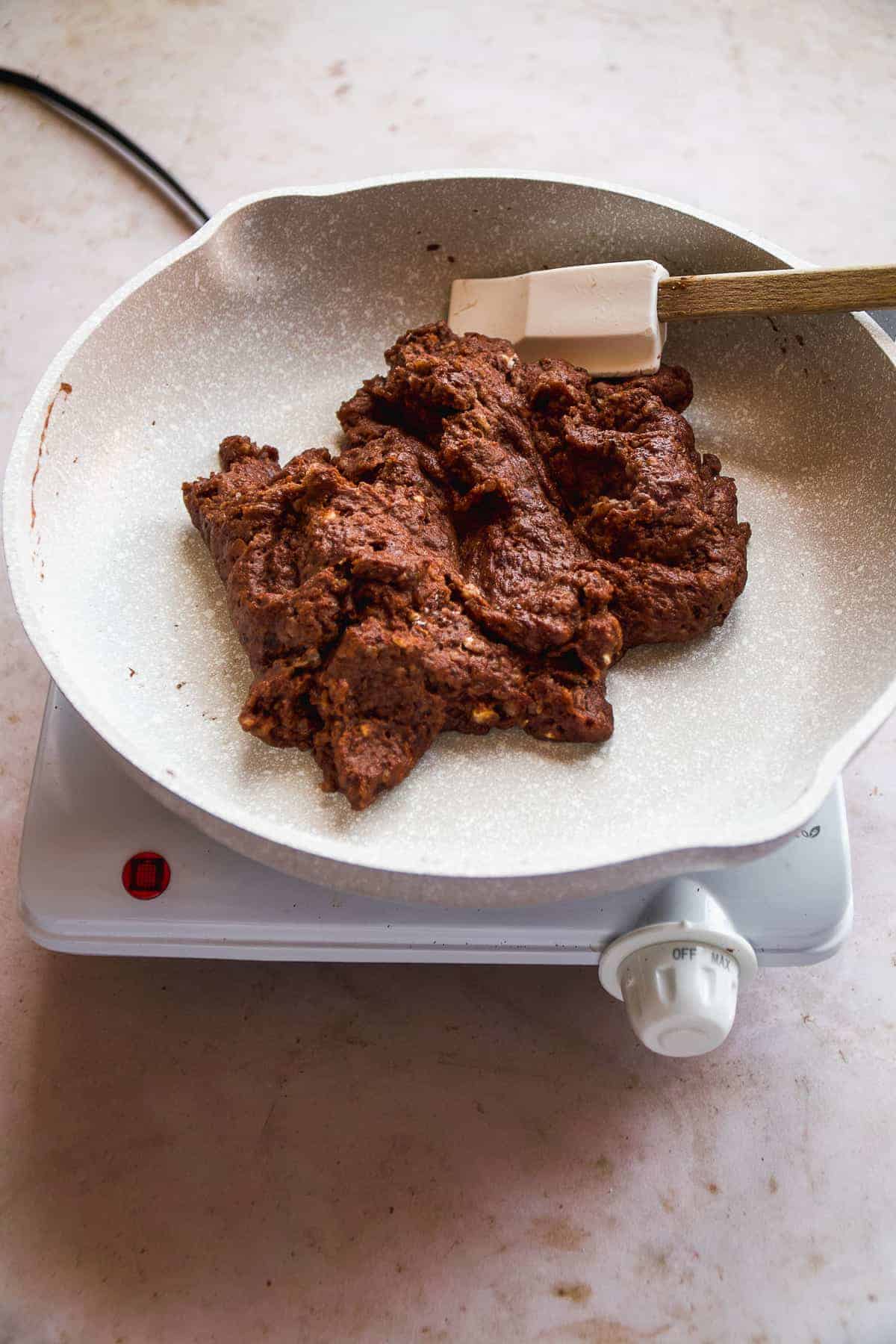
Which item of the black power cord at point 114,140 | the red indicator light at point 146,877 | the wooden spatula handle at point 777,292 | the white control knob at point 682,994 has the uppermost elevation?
the wooden spatula handle at point 777,292

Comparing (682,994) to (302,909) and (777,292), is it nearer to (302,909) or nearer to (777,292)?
(302,909)

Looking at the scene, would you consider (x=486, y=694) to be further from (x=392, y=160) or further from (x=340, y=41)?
(x=340, y=41)

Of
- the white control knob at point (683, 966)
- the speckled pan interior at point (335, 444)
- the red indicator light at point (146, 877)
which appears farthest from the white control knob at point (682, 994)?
the red indicator light at point (146, 877)

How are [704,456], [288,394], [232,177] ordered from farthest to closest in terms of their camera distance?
[232,177]
[288,394]
[704,456]

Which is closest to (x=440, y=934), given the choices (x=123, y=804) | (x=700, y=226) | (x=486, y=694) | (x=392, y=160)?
(x=486, y=694)

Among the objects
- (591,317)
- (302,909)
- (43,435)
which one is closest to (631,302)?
(591,317)

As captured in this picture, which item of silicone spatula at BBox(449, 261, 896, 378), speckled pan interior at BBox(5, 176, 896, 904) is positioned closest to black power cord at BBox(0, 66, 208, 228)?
speckled pan interior at BBox(5, 176, 896, 904)

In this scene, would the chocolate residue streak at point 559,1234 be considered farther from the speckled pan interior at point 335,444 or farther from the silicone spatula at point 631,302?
the silicone spatula at point 631,302
